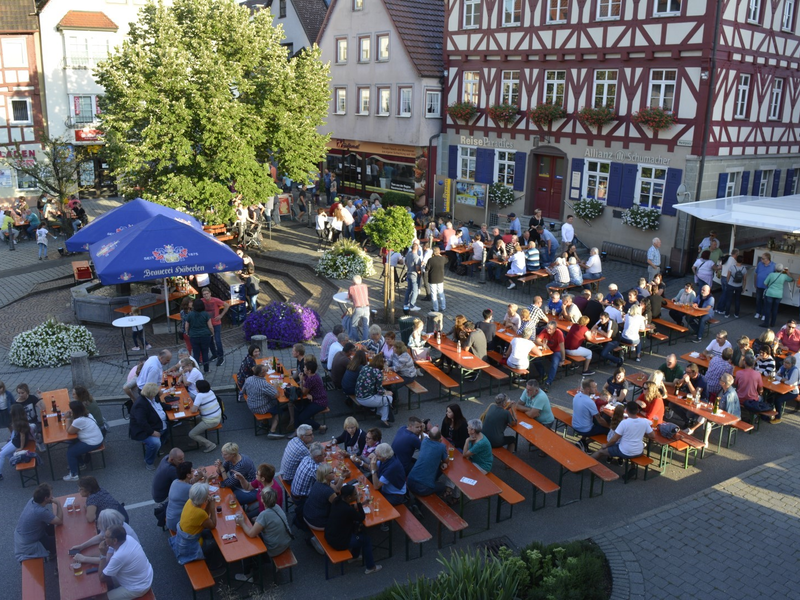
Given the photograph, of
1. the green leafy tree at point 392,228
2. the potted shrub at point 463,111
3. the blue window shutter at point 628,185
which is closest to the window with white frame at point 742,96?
the blue window shutter at point 628,185

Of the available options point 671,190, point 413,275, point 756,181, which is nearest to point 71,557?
point 413,275

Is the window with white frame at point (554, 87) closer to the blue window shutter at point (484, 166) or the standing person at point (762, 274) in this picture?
the blue window shutter at point (484, 166)

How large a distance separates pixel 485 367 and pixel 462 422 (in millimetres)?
2940

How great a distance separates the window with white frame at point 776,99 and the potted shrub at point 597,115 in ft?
17.3

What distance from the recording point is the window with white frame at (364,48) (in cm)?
3294

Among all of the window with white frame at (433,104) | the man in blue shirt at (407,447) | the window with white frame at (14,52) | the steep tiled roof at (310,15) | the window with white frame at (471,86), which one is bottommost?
the man in blue shirt at (407,447)

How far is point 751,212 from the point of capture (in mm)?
19984

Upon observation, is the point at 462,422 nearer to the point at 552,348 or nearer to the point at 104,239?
the point at 552,348

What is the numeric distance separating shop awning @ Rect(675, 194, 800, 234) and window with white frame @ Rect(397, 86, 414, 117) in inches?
531

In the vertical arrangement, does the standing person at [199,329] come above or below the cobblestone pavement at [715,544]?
above

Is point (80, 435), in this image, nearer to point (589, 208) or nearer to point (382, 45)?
point (589, 208)

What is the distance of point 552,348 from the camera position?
14.2 m

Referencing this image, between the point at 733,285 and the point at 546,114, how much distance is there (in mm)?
10053

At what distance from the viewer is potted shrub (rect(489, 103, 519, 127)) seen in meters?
27.4
